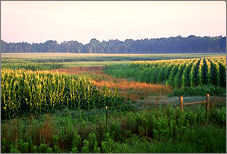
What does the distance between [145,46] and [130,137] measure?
343 feet

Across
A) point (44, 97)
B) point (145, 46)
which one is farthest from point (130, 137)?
point (145, 46)

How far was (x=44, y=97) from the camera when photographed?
13109mm

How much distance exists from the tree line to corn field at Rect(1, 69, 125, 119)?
2755 inches

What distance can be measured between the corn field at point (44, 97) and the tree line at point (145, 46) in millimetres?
69967

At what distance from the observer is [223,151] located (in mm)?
6707

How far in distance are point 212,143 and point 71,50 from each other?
96.5 meters

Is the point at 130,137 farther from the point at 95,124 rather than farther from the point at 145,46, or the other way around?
the point at 145,46

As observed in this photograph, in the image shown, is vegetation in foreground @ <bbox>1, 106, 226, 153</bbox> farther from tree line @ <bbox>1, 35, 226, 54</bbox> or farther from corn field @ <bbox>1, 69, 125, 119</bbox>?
tree line @ <bbox>1, 35, 226, 54</bbox>

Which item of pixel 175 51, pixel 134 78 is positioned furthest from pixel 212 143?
pixel 175 51

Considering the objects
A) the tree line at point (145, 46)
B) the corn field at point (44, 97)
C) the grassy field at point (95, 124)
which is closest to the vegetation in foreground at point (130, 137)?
the grassy field at point (95, 124)

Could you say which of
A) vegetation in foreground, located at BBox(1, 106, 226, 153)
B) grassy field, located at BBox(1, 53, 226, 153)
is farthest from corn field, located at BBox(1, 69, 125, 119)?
vegetation in foreground, located at BBox(1, 106, 226, 153)

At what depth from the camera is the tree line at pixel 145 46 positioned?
8800cm

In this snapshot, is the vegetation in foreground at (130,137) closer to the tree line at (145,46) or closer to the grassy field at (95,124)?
the grassy field at (95,124)

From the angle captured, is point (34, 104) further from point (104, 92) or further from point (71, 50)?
point (71, 50)
